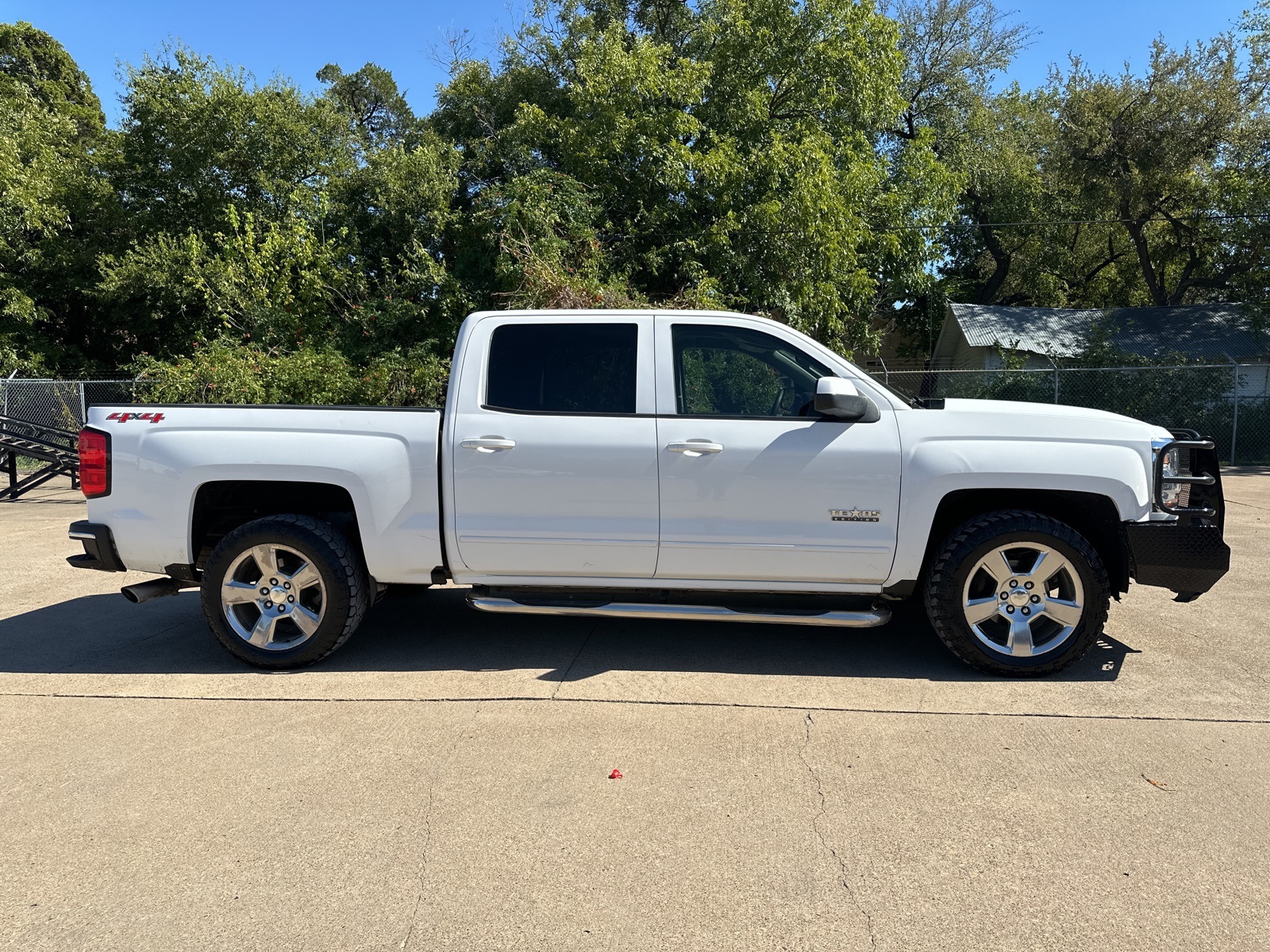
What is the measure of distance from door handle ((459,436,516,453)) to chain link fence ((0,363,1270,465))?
46.2ft

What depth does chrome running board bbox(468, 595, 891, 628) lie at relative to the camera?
4.74 metres

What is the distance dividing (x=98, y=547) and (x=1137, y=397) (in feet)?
60.5

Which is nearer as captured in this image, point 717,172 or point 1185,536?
point 1185,536

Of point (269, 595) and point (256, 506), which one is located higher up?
point (256, 506)

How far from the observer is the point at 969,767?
12.2ft

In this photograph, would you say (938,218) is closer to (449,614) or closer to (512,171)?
(512,171)

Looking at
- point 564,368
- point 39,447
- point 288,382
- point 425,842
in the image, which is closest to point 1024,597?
point 564,368

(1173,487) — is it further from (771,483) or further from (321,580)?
(321,580)

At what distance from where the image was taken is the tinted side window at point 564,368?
4.97 meters

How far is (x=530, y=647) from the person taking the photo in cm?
547

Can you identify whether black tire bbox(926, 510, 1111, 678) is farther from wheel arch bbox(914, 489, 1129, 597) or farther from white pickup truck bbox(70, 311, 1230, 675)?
wheel arch bbox(914, 489, 1129, 597)

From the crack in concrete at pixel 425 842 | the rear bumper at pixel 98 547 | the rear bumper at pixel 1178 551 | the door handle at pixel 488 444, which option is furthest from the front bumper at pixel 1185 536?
the rear bumper at pixel 98 547

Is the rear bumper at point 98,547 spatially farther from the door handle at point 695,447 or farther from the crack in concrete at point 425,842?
the door handle at point 695,447

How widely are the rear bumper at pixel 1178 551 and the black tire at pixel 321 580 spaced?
13.6ft
